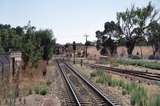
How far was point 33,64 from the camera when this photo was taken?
46.6 m

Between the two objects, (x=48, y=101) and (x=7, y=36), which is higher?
(x=7, y=36)

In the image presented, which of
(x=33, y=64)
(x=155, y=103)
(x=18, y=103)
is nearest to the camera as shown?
(x=155, y=103)

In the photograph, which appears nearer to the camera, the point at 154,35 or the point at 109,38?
the point at 154,35

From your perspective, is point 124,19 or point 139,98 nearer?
point 139,98

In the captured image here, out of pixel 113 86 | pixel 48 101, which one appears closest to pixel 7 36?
pixel 113 86

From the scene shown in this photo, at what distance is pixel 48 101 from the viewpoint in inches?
880

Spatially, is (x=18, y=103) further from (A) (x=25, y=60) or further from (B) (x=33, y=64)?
(B) (x=33, y=64)

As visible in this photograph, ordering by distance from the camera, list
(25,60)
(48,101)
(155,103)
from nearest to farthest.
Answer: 1. (155,103)
2. (48,101)
3. (25,60)

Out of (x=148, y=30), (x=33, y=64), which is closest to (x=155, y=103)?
(x=33, y=64)

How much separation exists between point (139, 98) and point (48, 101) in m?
4.83

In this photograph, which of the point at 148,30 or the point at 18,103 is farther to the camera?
the point at 148,30

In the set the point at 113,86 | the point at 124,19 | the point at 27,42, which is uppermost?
the point at 124,19

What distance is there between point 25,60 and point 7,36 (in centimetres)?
5060

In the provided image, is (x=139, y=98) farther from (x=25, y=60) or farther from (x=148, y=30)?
(x=148, y=30)
